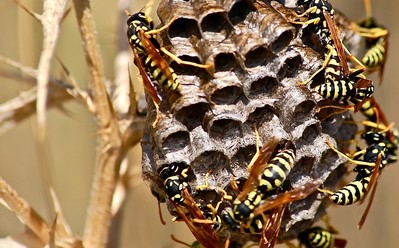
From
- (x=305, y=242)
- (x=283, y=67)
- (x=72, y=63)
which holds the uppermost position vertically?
(x=72, y=63)

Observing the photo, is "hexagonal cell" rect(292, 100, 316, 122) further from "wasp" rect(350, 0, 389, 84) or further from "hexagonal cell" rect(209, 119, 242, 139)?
"wasp" rect(350, 0, 389, 84)

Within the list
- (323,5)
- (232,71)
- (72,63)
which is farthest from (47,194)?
(72,63)

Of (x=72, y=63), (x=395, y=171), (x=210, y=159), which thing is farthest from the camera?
(x=395, y=171)

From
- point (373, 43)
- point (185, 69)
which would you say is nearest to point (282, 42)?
point (185, 69)

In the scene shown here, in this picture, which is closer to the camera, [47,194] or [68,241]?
[47,194]

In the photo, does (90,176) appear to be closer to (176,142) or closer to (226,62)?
(176,142)

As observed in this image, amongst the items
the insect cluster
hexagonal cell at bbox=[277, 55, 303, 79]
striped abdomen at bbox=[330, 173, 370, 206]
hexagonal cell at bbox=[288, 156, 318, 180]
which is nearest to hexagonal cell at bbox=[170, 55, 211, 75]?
the insect cluster

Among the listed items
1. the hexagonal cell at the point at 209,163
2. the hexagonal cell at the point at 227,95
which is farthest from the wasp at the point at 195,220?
the hexagonal cell at the point at 227,95

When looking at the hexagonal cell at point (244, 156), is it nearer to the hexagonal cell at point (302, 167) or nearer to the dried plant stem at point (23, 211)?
the hexagonal cell at point (302, 167)

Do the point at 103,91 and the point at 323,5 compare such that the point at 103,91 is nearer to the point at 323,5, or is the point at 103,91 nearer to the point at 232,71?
the point at 232,71
